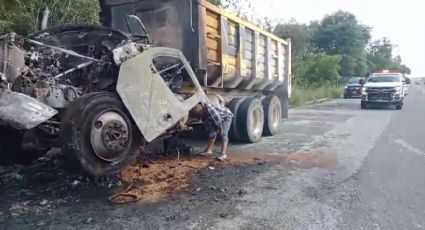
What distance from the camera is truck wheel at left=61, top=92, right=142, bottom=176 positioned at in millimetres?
4742

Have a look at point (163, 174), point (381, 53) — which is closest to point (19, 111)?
point (163, 174)

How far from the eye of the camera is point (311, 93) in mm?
27391

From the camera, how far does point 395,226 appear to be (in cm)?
428

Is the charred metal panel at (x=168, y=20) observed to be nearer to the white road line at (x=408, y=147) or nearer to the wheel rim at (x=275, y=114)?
the wheel rim at (x=275, y=114)

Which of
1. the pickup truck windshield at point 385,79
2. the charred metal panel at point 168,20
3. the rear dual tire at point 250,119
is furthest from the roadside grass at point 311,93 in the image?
the charred metal panel at point 168,20

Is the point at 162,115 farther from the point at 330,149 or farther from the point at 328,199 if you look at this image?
the point at 330,149

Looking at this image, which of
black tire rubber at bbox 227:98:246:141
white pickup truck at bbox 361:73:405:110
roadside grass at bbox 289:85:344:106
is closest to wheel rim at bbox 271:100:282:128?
black tire rubber at bbox 227:98:246:141

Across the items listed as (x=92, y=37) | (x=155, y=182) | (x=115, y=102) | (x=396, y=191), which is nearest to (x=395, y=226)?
(x=396, y=191)

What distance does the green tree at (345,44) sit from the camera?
46.8m

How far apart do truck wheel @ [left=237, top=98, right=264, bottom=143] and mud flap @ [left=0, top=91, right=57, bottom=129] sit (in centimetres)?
511

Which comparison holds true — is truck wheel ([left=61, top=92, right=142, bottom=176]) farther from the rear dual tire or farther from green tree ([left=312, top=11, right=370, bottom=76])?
green tree ([left=312, top=11, right=370, bottom=76])

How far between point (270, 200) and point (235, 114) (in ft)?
13.8

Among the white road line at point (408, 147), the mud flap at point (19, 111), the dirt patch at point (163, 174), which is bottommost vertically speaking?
the white road line at point (408, 147)

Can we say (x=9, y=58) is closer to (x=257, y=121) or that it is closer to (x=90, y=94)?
(x=90, y=94)
